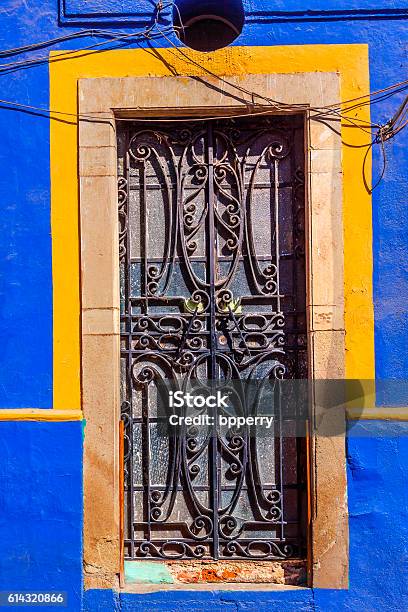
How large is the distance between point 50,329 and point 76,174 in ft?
3.29

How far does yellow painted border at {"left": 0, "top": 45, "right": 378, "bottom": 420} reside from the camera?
203 inches

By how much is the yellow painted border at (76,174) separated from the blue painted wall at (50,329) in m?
0.06

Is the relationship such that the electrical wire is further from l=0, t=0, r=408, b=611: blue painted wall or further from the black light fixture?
the black light fixture

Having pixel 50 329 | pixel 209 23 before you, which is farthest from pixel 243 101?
pixel 50 329

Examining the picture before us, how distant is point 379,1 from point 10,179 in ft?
8.58

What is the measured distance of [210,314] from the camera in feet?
17.5

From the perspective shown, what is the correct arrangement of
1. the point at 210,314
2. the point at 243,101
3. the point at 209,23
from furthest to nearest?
the point at 209,23 < the point at 210,314 < the point at 243,101

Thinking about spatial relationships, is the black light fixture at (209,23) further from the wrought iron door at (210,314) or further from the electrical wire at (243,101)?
the wrought iron door at (210,314)

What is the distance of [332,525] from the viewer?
5074mm

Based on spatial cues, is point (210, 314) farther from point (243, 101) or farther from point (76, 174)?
point (243, 101)

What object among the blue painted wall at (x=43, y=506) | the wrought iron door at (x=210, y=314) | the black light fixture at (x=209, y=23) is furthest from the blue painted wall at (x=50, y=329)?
the black light fixture at (x=209, y=23)

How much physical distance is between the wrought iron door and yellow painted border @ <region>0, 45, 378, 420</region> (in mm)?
326

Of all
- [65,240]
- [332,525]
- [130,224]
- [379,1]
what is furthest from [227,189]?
[332,525]

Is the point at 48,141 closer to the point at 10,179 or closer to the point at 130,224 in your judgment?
the point at 10,179
